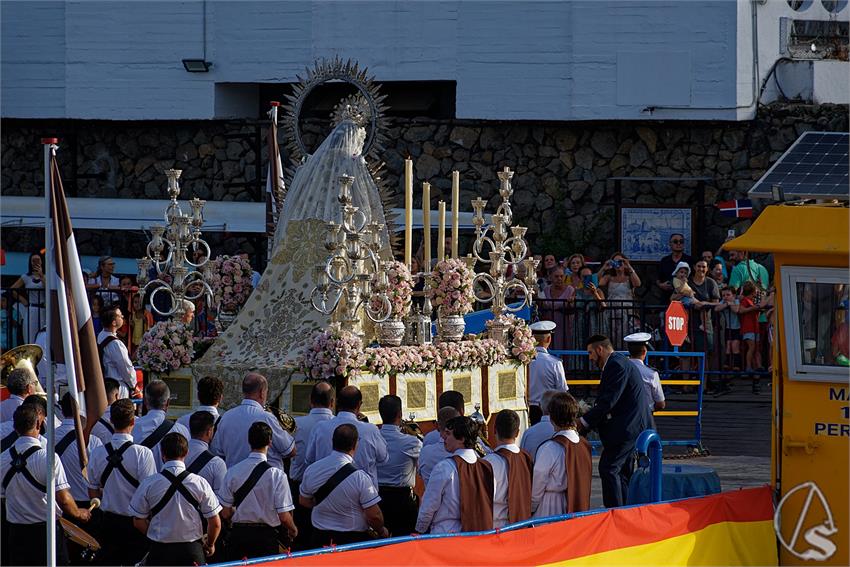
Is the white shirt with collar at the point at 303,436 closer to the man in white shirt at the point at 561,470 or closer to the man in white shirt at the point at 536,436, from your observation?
the man in white shirt at the point at 536,436

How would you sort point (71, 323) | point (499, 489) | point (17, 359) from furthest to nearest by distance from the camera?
point (17, 359), point (499, 489), point (71, 323)

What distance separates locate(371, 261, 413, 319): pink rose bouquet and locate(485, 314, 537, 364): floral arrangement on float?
1.52m

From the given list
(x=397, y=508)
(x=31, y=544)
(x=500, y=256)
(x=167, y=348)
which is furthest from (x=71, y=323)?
(x=500, y=256)

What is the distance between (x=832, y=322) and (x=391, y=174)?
613 inches

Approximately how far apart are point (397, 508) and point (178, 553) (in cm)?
230

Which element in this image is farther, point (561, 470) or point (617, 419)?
point (617, 419)

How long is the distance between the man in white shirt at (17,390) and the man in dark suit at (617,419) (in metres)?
4.30

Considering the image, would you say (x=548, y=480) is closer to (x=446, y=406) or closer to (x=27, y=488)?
(x=446, y=406)

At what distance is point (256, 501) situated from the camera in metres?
9.68

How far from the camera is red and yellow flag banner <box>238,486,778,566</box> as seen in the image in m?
8.48

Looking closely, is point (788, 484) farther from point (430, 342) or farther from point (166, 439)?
point (430, 342)

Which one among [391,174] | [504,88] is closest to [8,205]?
[391,174]

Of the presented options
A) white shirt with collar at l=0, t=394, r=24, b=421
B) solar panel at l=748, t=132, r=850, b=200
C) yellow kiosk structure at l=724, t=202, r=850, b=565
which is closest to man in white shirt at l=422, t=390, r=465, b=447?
yellow kiosk structure at l=724, t=202, r=850, b=565

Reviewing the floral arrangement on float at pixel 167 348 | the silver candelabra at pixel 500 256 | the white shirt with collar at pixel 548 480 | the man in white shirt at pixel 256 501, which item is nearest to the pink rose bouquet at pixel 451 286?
the silver candelabra at pixel 500 256
